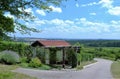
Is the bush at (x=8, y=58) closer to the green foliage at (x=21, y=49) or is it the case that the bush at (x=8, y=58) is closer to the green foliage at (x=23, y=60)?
the green foliage at (x=23, y=60)

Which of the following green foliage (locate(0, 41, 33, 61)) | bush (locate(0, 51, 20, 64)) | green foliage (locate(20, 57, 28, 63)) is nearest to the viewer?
bush (locate(0, 51, 20, 64))

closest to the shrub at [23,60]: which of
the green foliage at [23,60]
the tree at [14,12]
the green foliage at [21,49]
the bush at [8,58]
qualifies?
the green foliage at [23,60]

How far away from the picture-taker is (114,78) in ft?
77.4

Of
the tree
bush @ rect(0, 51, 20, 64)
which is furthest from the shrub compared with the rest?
the tree

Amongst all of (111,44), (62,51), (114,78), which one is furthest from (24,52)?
(111,44)

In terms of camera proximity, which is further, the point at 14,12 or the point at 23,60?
the point at 23,60

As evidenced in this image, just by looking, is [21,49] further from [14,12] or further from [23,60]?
[14,12]

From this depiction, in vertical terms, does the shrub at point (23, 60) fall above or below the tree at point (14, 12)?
below

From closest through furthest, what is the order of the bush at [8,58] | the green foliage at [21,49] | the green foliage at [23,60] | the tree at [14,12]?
the tree at [14,12]
the bush at [8,58]
the green foliage at [23,60]
the green foliage at [21,49]

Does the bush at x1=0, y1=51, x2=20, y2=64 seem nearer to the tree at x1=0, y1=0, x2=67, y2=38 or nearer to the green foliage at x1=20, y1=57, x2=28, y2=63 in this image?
the green foliage at x1=20, y1=57, x2=28, y2=63

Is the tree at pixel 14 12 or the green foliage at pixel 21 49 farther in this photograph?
the green foliage at pixel 21 49

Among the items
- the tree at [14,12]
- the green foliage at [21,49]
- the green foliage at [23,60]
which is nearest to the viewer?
the tree at [14,12]

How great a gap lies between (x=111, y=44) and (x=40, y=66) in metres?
139

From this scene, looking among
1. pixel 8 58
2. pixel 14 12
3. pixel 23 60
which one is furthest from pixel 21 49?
pixel 14 12
